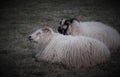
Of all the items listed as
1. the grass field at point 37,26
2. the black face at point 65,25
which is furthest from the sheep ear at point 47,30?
the black face at point 65,25

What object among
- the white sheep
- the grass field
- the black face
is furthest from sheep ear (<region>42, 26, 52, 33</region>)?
the black face

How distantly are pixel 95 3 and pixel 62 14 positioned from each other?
275 centimetres

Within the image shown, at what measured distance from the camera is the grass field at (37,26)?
4.63 m

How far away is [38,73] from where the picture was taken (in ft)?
15.1

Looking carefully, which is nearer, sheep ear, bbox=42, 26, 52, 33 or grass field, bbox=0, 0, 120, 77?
grass field, bbox=0, 0, 120, 77

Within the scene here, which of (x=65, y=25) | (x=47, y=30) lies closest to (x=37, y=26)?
(x=65, y=25)

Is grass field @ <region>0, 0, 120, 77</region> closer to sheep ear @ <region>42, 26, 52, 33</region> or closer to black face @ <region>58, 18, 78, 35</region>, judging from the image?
sheep ear @ <region>42, 26, 52, 33</region>

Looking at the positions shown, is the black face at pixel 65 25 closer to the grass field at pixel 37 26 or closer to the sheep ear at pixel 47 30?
the grass field at pixel 37 26

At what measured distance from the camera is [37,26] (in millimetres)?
8031

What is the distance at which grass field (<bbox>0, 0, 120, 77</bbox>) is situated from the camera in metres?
4.63

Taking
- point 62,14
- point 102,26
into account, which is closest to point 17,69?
point 102,26

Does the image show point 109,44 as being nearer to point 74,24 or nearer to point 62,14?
point 74,24

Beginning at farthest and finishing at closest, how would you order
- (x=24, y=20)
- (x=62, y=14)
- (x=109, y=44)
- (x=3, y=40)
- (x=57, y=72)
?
1. (x=62, y=14)
2. (x=24, y=20)
3. (x=3, y=40)
4. (x=109, y=44)
5. (x=57, y=72)

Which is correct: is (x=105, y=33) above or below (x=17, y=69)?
above
